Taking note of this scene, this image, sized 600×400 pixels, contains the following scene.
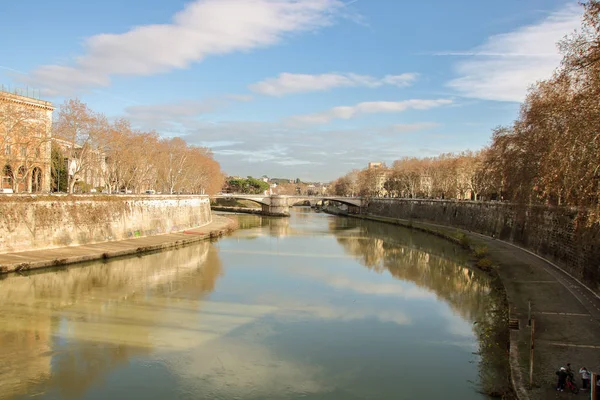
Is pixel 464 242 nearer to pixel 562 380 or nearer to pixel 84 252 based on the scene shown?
pixel 84 252

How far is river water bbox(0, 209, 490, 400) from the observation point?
9016mm

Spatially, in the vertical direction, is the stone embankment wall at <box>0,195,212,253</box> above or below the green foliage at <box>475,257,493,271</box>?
above

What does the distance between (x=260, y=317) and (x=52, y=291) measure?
7.91m

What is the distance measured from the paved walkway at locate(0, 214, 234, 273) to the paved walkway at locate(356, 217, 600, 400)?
693 inches

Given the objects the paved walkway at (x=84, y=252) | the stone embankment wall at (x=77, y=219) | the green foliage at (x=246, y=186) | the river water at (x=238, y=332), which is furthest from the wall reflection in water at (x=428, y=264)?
the green foliage at (x=246, y=186)

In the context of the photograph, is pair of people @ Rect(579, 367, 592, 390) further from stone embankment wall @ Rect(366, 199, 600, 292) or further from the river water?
stone embankment wall @ Rect(366, 199, 600, 292)

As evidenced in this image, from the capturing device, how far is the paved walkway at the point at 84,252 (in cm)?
1835

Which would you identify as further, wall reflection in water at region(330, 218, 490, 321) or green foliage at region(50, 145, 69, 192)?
green foliage at region(50, 145, 69, 192)

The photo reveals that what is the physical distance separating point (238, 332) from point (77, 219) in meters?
15.7

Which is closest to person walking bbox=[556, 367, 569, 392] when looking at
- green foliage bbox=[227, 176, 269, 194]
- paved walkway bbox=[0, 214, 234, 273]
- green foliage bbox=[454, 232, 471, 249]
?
paved walkway bbox=[0, 214, 234, 273]

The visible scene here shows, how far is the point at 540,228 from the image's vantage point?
22.4 metres

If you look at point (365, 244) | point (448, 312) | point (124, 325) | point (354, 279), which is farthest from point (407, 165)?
point (124, 325)

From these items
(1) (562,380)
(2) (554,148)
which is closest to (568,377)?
(1) (562,380)

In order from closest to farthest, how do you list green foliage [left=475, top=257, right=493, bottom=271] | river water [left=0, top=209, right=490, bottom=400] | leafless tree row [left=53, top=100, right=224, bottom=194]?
1. river water [left=0, top=209, right=490, bottom=400]
2. green foliage [left=475, top=257, right=493, bottom=271]
3. leafless tree row [left=53, top=100, right=224, bottom=194]
